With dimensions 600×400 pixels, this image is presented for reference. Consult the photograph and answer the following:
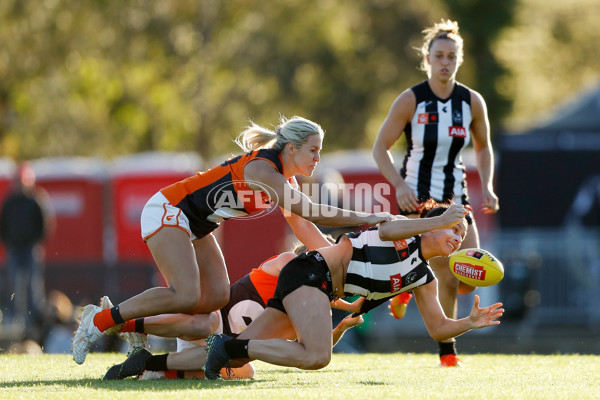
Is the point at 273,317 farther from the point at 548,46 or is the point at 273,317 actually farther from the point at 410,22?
the point at 548,46

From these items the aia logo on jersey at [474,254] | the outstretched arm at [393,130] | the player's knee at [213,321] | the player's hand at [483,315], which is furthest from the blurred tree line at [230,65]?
the player's hand at [483,315]

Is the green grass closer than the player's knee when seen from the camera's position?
Yes

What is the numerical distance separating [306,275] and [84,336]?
149cm

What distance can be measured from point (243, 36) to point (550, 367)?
18.3m

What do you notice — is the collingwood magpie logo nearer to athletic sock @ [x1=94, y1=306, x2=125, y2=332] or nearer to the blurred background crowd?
athletic sock @ [x1=94, y1=306, x2=125, y2=332]

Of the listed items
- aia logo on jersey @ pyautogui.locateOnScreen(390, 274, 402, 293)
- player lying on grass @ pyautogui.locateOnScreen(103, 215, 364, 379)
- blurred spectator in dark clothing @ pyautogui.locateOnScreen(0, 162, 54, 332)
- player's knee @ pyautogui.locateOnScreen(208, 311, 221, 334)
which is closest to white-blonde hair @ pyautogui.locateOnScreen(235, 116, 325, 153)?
player lying on grass @ pyautogui.locateOnScreen(103, 215, 364, 379)

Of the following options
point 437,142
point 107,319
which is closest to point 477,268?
point 437,142

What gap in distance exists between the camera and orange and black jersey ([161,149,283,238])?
20.0 feet

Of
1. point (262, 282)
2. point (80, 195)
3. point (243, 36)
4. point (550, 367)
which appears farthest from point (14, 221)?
point (243, 36)

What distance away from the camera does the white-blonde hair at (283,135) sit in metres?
6.18

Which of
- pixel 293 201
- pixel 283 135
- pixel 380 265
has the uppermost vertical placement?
pixel 283 135

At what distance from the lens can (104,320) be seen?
609 centimetres

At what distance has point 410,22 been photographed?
32.3m

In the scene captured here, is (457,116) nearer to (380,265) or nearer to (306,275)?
(380,265)
